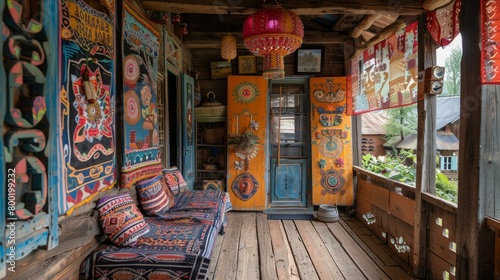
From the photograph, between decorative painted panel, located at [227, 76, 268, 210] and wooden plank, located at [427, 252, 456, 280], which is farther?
decorative painted panel, located at [227, 76, 268, 210]

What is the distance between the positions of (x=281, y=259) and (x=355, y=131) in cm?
273

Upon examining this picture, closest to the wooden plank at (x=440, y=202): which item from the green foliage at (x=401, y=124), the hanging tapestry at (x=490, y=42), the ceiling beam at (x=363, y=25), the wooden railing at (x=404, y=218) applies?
the wooden railing at (x=404, y=218)

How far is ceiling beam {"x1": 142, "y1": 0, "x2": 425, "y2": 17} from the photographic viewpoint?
280 cm

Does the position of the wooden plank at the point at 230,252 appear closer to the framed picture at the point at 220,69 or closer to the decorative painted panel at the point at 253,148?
the decorative painted panel at the point at 253,148

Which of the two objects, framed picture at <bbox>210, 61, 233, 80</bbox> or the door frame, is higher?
framed picture at <bbox>210, 61, 233, 80</bbox>

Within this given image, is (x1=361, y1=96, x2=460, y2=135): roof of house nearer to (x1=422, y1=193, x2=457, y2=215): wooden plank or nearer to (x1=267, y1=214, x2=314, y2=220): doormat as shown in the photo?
(x1=422, y1=193, x2=457, y2=215): wooden plank

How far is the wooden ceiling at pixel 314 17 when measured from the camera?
2852mm

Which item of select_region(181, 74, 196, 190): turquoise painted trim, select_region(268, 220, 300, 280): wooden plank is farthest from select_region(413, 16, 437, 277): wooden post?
select_region(181, 74, 196, 190): turquoise painted trim

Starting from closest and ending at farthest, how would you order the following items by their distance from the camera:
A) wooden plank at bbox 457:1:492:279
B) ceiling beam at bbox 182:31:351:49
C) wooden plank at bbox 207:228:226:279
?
wooden plank at bbox 457:1:492:279 < wooden plank at bbox 207:228:226:279 < ceiling beam at bbox 182:31:351:49

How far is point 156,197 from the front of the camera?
9.31 feet

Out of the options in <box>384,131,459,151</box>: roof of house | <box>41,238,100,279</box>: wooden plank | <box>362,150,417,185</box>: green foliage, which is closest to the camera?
<box>41,238,100,279</box>: wooden plank

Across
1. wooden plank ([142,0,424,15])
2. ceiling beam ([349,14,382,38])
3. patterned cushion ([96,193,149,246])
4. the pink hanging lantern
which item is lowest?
patterned cushion ([96,193,149,246])

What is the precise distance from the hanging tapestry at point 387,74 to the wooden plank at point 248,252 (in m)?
2.25

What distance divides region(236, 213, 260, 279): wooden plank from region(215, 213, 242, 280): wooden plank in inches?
2.0
